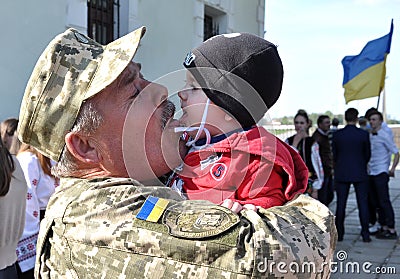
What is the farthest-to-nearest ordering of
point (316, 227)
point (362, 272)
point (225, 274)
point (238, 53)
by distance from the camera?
point (362, 272) < point (238, 53) < point (316, 227) < point (225, 274)

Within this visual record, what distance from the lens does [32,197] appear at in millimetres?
4070

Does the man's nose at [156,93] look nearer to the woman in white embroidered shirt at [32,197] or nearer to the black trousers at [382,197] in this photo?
the woman in white embroidered shirt at [32,197]

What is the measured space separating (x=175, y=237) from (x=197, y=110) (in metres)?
0.59

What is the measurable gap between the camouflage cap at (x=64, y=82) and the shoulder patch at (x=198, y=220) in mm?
348

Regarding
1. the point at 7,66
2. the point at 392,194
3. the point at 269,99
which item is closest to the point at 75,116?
the point at 269,99

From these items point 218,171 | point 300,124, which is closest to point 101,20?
point 300,124

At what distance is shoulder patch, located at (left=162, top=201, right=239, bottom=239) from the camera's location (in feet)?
3.77

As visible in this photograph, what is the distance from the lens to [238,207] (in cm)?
128

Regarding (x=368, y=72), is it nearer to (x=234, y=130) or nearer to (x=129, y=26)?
(x=129, y=26)

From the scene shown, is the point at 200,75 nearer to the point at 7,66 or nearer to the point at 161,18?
the point at 7,66

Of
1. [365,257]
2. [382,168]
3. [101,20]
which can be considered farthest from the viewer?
[382,168]

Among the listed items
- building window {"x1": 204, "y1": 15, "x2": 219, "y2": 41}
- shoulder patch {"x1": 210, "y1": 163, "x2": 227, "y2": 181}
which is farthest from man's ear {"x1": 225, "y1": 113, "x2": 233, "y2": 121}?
building window {"x1": 204, "y1": 15, "x2": 219, "y2": 41}

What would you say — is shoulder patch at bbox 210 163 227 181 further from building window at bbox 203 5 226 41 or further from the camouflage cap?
building window at bbox 203 5 226 41

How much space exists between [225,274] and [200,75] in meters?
0.69
